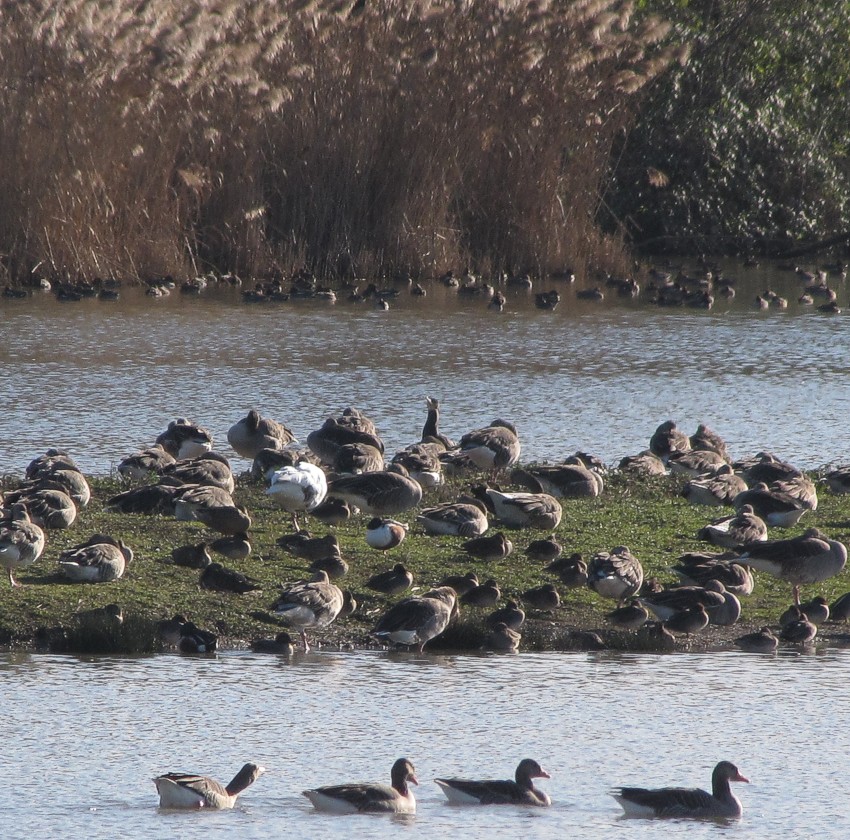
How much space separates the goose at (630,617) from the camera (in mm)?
8273

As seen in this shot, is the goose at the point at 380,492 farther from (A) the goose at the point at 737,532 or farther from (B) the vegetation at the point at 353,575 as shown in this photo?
(A) the goose at the point at 737,532

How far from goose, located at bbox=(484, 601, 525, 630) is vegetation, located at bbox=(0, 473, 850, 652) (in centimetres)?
7

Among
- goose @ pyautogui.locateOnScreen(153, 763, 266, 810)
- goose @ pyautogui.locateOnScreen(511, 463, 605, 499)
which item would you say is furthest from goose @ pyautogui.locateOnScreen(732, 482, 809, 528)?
goose @ pyautogui.locateOnScreen(153, 763, 266, 810)

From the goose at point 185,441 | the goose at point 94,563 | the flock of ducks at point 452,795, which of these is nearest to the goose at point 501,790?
the flock of ducks at point 452,795

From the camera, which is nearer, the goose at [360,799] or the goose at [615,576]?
the goose at [360,799]

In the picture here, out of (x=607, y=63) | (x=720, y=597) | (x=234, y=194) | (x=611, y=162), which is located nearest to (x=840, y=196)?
(x=611, y=162)

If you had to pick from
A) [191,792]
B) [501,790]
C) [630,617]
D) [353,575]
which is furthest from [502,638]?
[191,792]

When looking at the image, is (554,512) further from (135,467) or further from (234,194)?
(234,194)

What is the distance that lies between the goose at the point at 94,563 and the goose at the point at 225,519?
1.03 metres

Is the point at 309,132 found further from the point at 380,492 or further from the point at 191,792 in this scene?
the point at 191,792

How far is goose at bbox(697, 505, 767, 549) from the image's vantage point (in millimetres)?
9773

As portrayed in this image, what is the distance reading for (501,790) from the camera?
5.87 m

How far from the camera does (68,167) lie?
2170 cm

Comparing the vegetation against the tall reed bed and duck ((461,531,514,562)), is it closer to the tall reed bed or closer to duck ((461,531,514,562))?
duck ((461,531,514,562))
